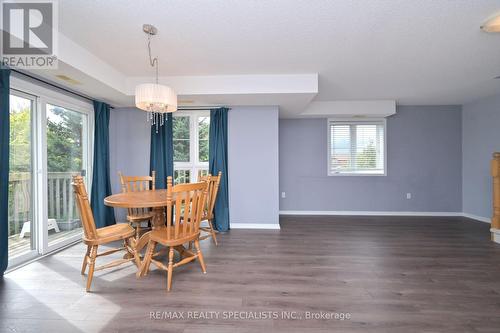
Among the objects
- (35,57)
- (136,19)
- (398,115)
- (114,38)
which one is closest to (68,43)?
(35,57)

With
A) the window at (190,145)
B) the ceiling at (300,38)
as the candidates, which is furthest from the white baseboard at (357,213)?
the ceiling at (300,38)

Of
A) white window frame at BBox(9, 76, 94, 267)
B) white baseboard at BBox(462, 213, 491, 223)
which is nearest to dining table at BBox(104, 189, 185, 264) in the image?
white window frame at BBox(9, 76, 94, 267)

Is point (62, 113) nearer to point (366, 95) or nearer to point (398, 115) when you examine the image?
point (366, 95)

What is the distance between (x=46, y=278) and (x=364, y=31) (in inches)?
154

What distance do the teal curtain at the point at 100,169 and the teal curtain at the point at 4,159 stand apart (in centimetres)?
126

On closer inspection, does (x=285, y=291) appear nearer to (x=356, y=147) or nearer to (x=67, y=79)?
(x=67, y=79)

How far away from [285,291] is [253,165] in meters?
2.26

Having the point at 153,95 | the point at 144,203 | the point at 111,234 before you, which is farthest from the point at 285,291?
the point at 153,95

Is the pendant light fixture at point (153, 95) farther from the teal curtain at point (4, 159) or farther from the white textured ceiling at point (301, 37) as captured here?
the teal curtain at point (4, 159)

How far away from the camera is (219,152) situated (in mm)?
3799

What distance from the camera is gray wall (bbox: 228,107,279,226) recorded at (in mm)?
3832

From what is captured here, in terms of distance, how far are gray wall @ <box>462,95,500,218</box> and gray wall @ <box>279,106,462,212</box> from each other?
140mm

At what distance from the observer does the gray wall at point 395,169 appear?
4.69 meters

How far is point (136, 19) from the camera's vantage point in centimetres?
193
